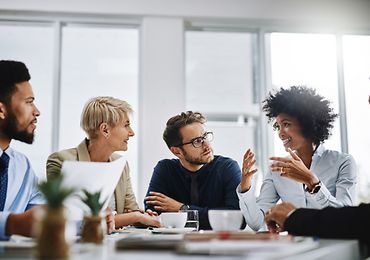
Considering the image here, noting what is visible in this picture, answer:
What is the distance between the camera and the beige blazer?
2527 mm

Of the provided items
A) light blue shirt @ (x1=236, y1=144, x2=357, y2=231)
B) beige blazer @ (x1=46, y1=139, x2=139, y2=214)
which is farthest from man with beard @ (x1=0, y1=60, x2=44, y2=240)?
light blue shirt @ (x1=236, y1=144, x2=357, y2=231)

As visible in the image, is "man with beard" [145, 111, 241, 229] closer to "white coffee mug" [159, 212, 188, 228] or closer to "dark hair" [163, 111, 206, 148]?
"dark hair" [163, 111, 206, 148]

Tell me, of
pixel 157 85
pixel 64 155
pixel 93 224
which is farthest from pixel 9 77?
pixel 157 85

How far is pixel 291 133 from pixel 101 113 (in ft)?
3.51

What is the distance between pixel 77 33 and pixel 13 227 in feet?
10.4

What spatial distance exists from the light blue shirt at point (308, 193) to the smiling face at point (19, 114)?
1.03 meters

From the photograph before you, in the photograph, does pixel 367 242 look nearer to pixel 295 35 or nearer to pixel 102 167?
pixel 102 167

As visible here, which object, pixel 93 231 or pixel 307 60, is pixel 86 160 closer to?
pixel 93 231

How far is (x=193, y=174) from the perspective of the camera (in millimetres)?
2939

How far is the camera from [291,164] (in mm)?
2217

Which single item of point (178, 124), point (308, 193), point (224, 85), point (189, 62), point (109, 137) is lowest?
point (308, 193)

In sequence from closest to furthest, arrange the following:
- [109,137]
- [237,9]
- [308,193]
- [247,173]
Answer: [308,193] → [247,173] → [109,137] → [237,9]

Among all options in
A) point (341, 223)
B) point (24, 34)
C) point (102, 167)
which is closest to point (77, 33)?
point (24, 34)

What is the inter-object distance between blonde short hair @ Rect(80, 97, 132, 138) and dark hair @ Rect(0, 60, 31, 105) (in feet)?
2.35
